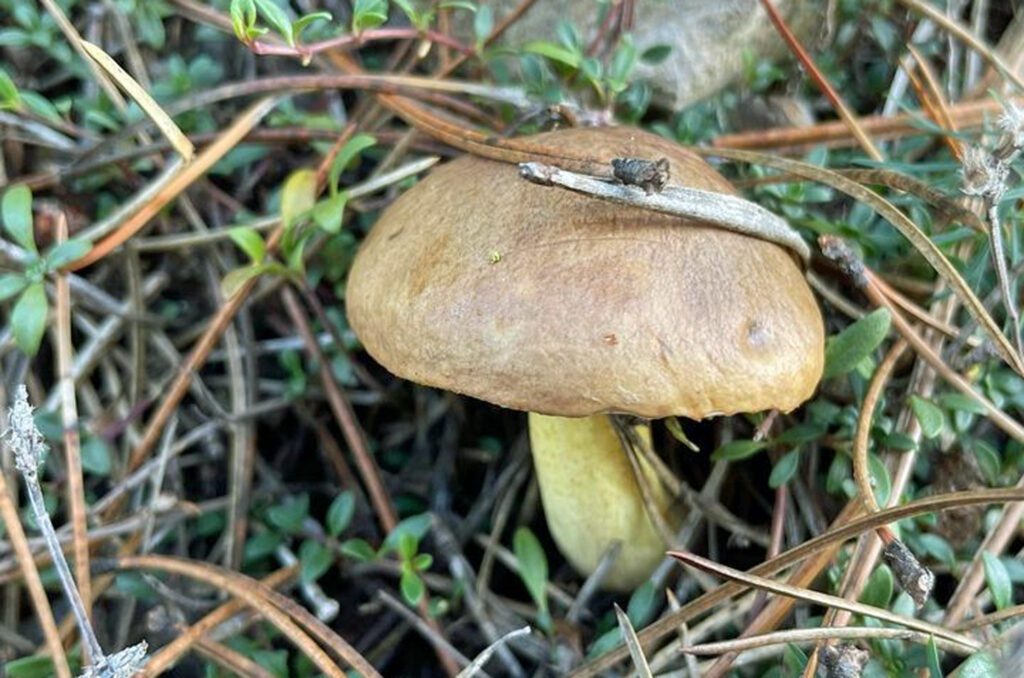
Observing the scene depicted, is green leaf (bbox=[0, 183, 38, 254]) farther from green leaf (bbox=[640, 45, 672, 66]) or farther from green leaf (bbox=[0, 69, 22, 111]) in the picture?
green leaf (bbox=[640, 45, 672, 66])

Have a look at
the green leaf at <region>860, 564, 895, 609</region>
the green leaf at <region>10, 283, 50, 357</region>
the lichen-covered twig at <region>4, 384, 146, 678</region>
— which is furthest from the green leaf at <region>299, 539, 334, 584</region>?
the green leaf at <region>860, 564, 895, 609</region>

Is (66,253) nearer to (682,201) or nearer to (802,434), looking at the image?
(682,201)

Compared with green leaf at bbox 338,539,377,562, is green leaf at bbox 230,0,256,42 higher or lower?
higher

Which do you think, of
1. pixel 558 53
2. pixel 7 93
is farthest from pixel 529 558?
pixel 7 93

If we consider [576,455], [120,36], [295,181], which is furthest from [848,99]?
[120,36]

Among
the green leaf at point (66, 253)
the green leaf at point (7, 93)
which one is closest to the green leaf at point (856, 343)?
the green leaf at point (66, 253)

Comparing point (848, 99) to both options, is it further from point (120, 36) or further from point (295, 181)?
point (120, 36)

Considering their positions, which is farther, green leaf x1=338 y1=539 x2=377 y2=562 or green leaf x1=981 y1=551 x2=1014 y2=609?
green leaf x1=338 y1=539 x2=377 y2=562

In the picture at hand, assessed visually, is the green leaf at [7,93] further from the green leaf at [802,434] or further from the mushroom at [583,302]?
the green leaf at [802,434]
